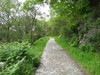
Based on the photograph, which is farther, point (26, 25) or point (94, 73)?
point (26, 25)

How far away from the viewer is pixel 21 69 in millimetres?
2582

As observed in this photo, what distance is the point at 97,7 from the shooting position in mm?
5934

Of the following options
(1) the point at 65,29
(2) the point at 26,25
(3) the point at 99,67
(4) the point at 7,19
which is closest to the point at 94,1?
(1) the point at 65,29

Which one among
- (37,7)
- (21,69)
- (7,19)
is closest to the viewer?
(21,69)

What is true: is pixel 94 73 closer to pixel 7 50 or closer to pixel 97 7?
pixel 7 50

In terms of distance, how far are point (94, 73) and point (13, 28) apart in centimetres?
1450

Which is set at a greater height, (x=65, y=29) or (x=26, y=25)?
(x=26, y=25)

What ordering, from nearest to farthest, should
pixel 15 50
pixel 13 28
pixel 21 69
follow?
pixel 21 69
pixel 15 50
pixel 13 28

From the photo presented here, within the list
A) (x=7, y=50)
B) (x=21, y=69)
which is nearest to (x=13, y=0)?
(x=7, y=50)

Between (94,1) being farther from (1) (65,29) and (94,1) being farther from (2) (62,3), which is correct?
(1) (65,29)

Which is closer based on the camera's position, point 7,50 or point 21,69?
point 21,69

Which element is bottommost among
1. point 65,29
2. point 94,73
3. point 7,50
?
point 94,73

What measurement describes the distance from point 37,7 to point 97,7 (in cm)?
683

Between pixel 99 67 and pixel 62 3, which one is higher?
pixel 62 3
